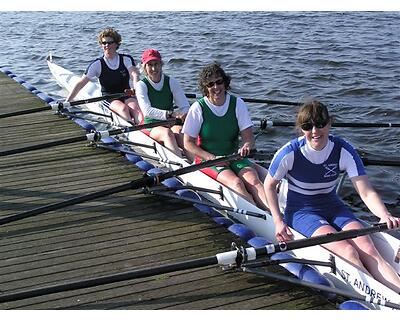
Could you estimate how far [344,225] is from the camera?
4539 mm

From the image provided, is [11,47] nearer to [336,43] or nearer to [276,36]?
[276,36]

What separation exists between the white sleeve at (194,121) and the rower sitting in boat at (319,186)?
1496 mm

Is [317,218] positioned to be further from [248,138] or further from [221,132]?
[221,132]

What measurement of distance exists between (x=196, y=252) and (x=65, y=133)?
466cm

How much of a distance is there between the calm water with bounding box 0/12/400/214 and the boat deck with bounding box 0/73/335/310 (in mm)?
3189

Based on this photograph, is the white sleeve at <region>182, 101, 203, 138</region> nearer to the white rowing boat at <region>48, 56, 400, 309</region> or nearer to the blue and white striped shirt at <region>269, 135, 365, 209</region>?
the white rowing boat at <region>48, 56, 400, 309</region>

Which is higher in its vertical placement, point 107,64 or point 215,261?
point 107,64

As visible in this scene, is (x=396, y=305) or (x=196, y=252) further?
(x=196, y=252)

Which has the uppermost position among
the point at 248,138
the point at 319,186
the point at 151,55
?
the point at 151,55

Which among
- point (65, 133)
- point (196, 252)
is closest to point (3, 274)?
point (196, 252)

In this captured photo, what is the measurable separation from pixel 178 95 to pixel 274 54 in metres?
11.1

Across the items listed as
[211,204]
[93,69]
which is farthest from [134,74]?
[211,204]

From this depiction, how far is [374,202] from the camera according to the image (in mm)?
4453

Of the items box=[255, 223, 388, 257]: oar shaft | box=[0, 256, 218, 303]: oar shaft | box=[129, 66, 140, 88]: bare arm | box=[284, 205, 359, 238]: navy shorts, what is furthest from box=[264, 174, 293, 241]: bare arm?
box=[129, 66, 140, 88]: bare arm
